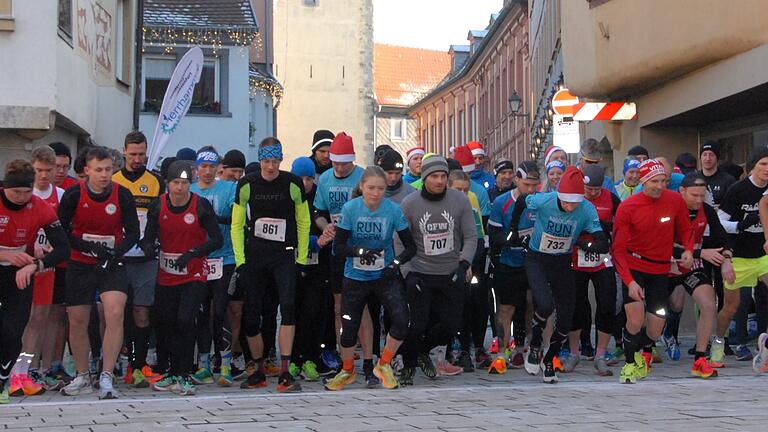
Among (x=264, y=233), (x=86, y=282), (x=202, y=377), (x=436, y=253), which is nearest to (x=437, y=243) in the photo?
(x=436, y=253)

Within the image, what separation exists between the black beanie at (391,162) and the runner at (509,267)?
124 centimetres

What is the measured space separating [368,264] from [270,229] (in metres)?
0.84

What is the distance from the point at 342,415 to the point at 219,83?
99.2 ft

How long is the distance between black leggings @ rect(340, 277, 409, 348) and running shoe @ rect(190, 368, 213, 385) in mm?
1354

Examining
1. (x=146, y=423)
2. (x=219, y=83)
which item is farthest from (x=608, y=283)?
(x=219, y=83)

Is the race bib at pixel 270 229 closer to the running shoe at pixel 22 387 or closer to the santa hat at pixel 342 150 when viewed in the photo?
the santa hat at pixel 342 150

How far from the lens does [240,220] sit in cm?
1090

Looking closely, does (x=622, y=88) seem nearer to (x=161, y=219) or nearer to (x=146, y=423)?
(x=161, y=219)

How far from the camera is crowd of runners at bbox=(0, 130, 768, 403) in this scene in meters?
10.4

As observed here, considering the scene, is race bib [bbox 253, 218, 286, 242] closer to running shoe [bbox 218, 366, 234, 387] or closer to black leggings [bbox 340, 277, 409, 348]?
black leggings [bbox 340, 277, 409, 348]

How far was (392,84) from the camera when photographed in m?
93.8

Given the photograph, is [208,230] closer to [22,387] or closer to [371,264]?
[371,264]

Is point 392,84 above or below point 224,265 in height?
above

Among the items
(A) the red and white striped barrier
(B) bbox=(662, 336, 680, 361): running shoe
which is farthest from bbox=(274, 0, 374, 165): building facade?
(B) bbox=(662, 336, 680, 361): running shoe
